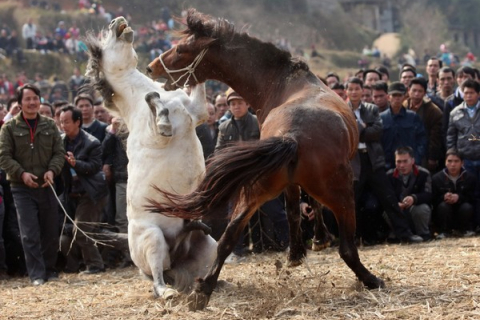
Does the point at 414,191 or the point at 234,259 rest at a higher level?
the point at 414,191

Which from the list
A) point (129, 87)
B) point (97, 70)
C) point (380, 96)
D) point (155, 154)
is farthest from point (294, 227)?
point (380, 96)

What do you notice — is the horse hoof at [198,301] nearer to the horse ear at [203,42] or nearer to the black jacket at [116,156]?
the horse ear at [203,42]

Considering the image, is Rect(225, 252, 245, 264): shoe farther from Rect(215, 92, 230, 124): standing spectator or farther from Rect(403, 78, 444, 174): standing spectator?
Rect(403, 78, 444, 174): standing spectator

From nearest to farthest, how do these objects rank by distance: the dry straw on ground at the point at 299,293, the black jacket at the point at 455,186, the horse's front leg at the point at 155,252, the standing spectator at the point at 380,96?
the dry straw on ground at the point at 299,293 → the horse's front leg at the point at 155,252 → the black jacket at the point at 455,186 → the standing spectator at the point at 380,96

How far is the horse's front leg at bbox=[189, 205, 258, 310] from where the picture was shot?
19.2ft

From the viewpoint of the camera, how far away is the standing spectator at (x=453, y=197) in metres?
10.3

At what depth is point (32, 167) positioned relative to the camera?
29.0ft

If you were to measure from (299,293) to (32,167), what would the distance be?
4.02 meters

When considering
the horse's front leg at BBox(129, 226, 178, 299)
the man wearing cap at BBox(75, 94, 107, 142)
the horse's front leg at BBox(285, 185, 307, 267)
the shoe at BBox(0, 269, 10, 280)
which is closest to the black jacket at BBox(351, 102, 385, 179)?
the horse's front leg at BBox(285, 185, 307, 267)

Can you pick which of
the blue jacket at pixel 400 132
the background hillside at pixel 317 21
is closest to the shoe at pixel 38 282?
the blue jacket at pixel 400 132

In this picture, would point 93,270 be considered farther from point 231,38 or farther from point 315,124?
point 315,124

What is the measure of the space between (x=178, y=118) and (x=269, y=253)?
330cm

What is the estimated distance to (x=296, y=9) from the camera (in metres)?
57.5

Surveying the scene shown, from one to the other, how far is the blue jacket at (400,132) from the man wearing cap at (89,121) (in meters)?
3.66
